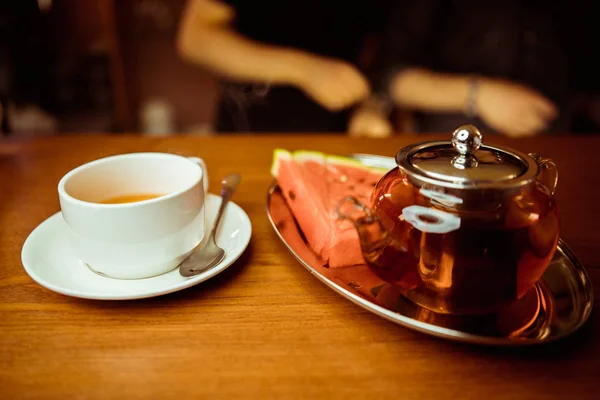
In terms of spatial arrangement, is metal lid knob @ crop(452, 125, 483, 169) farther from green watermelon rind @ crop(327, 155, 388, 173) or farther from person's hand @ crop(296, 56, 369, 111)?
person's hand @ crop(296, 56, 369, 111)

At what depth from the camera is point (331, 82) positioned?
56.0 inches

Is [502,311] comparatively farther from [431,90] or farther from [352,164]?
[431,90]

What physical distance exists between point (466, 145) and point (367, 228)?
138mm

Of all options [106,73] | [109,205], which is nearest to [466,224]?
[109,205]

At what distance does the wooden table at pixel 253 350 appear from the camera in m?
0.38

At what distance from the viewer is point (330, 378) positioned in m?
0.39

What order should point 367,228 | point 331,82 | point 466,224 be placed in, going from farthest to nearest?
1. point 331,82
2. point 367,228
3. point 466,224

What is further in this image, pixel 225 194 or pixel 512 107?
pixel 512 107

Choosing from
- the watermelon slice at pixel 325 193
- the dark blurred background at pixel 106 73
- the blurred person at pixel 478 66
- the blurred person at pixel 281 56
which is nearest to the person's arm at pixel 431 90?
the blurred person at pixel 478 66

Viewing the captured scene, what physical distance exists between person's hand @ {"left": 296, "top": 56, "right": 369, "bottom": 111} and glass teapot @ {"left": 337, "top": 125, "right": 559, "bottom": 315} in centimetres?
99

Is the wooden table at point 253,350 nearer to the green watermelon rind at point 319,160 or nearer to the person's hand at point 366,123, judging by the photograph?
the green watermelon rind at point 319,160

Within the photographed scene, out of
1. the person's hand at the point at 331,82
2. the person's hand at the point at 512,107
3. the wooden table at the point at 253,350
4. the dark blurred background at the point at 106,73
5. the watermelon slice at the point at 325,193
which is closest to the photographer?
the wooden table at the point at 253,350

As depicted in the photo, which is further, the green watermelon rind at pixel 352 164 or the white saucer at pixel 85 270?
the green watermelon rind at pixel 352 164

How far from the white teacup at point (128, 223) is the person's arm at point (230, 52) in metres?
0.96
